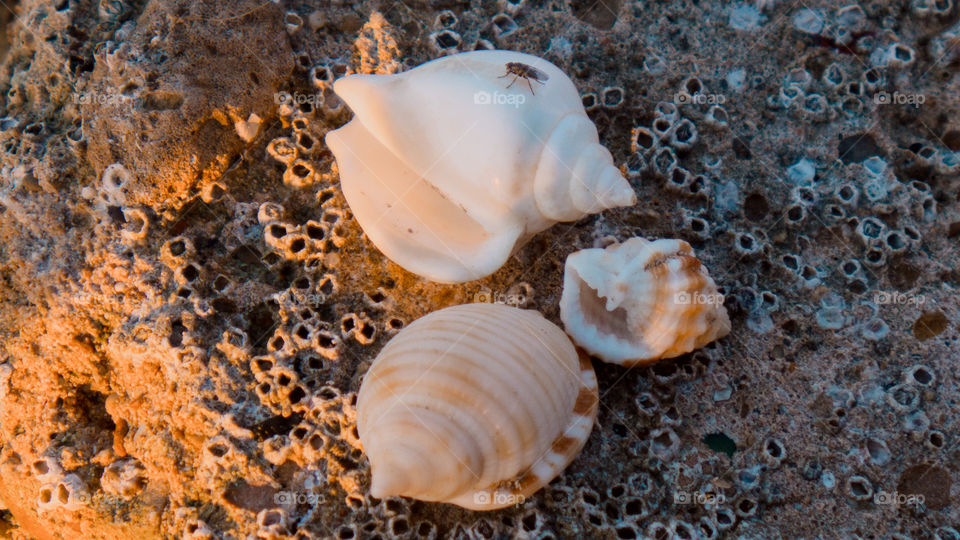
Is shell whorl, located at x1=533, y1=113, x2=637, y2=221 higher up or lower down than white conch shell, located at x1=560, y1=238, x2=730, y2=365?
higher up

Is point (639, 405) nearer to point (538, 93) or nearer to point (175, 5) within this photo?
point (538, 93)

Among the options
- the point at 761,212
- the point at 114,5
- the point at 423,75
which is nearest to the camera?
the point at 423,75

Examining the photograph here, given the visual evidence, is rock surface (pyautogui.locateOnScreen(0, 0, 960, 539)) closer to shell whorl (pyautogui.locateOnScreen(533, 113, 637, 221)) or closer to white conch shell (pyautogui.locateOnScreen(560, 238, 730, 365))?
white conch shell (pyautogui.locateOnScreen(560, 238, 730, 365))

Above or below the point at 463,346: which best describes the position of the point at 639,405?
below

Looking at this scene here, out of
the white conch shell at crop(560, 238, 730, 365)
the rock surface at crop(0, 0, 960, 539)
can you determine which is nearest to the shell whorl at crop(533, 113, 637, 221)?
the white conch shell at crop(560, 238, 730, 365)

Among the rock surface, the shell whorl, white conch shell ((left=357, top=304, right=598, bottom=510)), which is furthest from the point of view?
the rock surface

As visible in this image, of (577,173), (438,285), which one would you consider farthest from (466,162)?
(438,285)

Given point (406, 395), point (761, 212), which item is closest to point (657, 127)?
point (761, 212)
